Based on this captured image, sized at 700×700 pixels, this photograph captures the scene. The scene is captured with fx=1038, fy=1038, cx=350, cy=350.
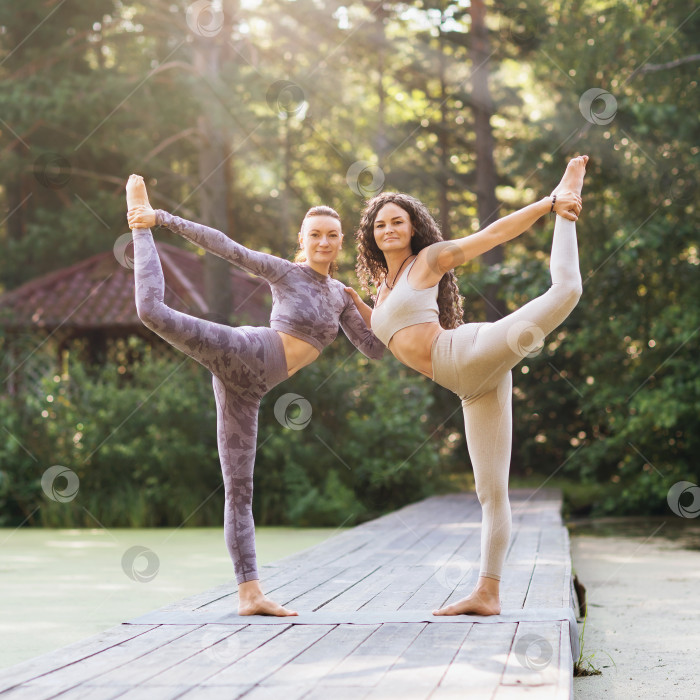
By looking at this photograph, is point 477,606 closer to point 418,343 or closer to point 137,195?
point 418,343

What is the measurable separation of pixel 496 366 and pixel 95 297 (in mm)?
10781

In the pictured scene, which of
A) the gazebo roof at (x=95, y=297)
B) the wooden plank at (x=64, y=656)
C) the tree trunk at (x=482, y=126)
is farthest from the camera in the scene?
the tree trunk at (x=482, y=126)

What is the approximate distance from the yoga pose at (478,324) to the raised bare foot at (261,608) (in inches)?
20.5

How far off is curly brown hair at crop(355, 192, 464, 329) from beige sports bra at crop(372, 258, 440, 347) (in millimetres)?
121

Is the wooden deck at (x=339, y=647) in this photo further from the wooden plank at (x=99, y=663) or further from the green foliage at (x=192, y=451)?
the green foliage at (x=192, y=451)

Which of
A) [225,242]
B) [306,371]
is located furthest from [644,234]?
[225,242]

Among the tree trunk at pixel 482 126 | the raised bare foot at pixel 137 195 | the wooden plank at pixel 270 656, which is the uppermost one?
the tree trunk at pixel 482 126

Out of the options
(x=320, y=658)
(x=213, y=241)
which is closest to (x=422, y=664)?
(x=320, y=658)

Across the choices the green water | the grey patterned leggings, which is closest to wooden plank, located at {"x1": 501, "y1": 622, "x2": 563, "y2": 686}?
the grey patterned leggings

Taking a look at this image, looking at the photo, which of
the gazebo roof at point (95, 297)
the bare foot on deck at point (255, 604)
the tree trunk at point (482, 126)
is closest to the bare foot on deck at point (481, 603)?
the bare foot on deck at point (255, 604)

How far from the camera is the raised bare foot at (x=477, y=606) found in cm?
Answer: 338

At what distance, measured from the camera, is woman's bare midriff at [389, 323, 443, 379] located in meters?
3.36

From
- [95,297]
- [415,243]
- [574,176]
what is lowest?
[415,243]

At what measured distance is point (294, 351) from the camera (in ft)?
11.7
